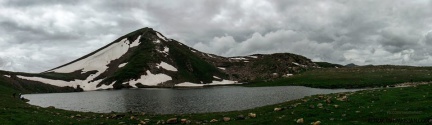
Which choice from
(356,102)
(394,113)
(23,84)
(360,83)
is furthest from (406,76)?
(23,84)

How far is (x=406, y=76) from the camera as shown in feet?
448

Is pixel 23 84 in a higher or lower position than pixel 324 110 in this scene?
higher

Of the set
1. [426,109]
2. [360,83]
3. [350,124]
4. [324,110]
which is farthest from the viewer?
[360,83]

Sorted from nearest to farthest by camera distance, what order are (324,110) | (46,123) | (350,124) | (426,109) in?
1. (350,124)
2. (426,109)
3. (324,110)
4. (46,123)

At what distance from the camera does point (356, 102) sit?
4184cm

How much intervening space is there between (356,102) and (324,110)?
270 inches

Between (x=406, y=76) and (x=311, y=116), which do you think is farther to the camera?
(x=406, y=76)

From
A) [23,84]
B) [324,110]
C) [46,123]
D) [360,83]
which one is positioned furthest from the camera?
[23,84]

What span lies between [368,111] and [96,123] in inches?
1269

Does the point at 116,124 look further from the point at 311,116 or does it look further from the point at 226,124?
the point at 311,116

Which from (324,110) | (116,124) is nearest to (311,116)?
(324,110)

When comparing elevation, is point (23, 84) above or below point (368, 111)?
above

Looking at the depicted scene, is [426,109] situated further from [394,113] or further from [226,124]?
[226,124]

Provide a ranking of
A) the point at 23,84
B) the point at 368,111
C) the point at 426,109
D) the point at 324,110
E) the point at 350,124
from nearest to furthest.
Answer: the point at 350,124 < the point at 426,109 < the point at 368,111 < the point at 324,110 < the point at 23,84
